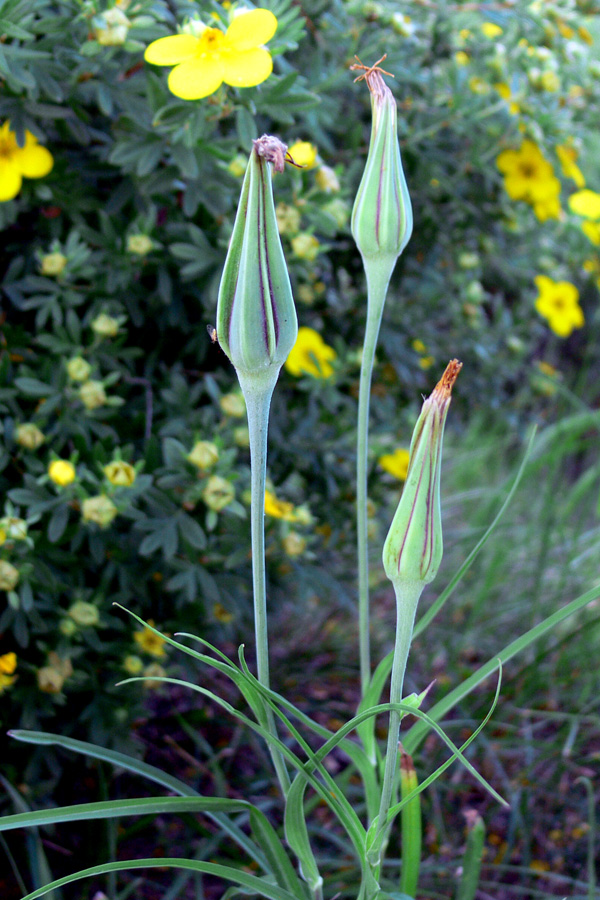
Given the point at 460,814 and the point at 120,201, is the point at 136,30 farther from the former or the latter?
the point at 460,814

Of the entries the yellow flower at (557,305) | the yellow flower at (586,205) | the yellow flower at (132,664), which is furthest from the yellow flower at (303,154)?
the yellow flower at (557,305)

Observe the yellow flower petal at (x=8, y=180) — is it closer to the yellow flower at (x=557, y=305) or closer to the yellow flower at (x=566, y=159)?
the yellow flower at (x=566, y=159)

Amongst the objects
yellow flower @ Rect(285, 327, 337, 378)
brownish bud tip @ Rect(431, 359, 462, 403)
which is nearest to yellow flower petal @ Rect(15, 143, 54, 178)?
yellow flower @ Rect(285, 327, 337, 378)

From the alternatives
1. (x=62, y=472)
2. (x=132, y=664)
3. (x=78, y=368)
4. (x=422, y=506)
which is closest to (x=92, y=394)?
(x=78, y=368)

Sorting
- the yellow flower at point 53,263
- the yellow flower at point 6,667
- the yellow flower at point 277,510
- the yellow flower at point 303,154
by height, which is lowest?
the yellow flower at point 6,667

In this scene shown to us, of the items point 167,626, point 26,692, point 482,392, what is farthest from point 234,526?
point 482,392

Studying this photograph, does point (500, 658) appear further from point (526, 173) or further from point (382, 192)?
point (526, 173)
